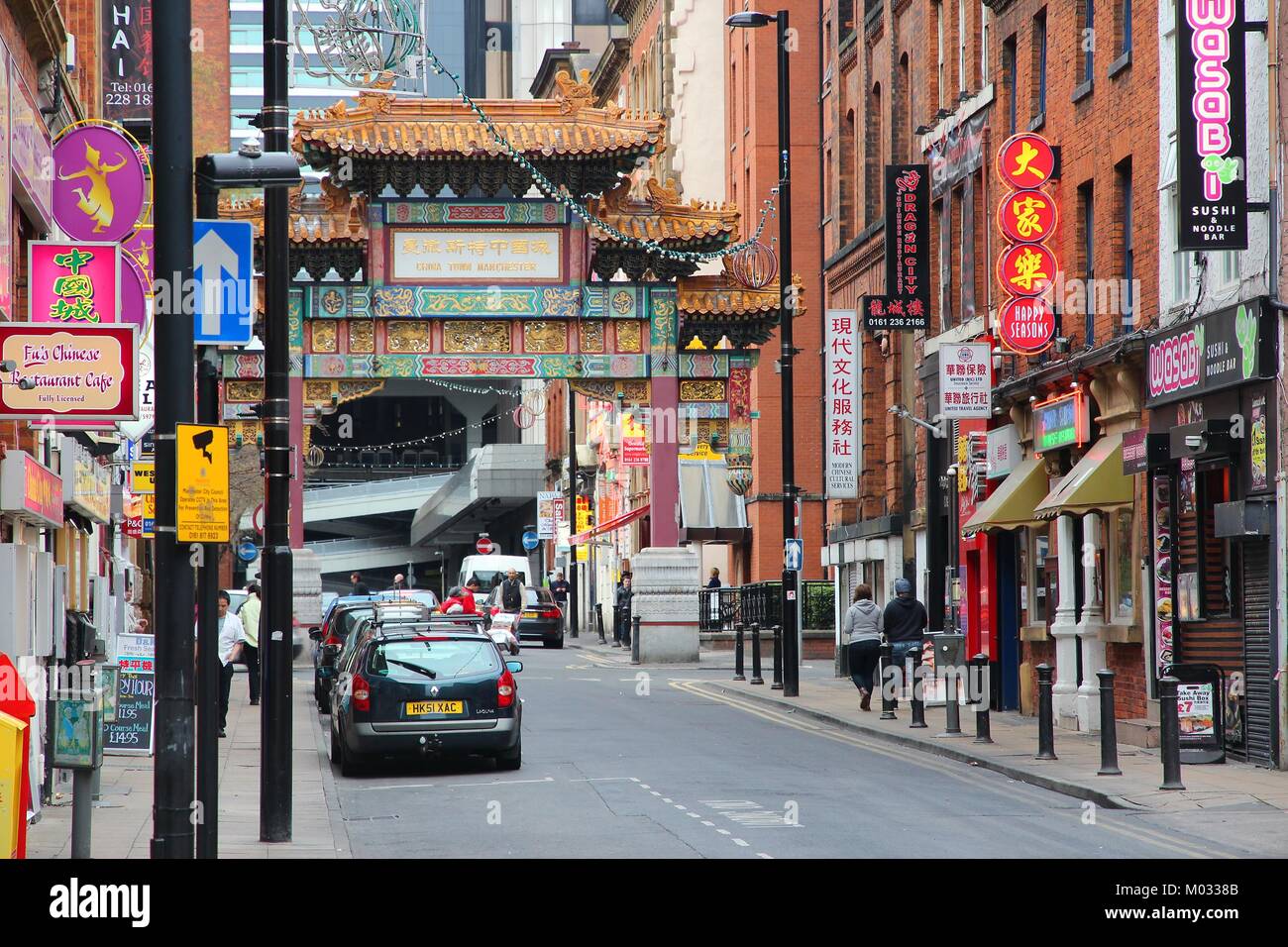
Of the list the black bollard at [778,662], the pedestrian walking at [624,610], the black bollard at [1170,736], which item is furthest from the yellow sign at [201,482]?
the pedestrian walking at [624,610]

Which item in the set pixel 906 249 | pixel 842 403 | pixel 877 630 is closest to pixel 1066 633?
pixel 877 630

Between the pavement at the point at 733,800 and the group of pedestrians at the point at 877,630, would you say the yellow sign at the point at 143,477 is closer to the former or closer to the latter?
the pavement at the point at 733,800

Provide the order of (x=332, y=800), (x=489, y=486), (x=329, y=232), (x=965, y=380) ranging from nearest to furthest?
(x=332, y=800)
(x=965, y=380)
(x=329, y=232)
(x=489, y=486)

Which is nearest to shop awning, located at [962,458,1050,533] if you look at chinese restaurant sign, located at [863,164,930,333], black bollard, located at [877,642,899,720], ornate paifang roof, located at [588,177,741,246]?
black bollard, located at [877,642,899,720]

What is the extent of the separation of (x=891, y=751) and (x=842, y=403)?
1416 cm

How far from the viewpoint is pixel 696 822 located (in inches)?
608

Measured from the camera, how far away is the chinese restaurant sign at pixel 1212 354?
1959 cm

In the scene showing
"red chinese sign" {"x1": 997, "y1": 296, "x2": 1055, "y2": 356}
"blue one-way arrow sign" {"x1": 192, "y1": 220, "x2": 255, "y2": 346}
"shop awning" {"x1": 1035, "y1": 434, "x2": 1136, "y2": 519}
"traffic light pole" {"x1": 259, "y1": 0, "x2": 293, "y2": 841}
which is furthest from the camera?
"red chinese sign" {"x1": 997, "y1": 296, "x2": 1055, "y2": 356}

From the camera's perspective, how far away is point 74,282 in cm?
1783

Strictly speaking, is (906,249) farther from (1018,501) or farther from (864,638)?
(864,638)

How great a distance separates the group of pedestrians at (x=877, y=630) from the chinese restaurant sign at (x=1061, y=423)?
292 cm

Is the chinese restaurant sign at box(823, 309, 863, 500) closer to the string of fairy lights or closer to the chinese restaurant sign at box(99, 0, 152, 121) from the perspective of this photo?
the string of fairy lights

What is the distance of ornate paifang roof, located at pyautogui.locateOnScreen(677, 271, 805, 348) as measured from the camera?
4106 centimetres

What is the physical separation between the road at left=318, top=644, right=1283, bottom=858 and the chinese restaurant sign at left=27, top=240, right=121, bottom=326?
5070mm
